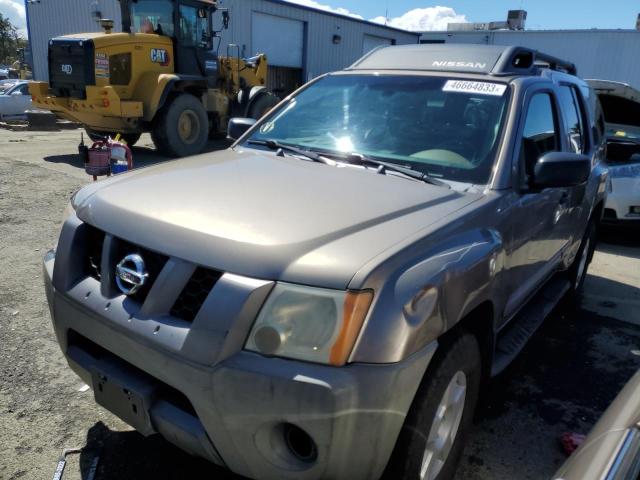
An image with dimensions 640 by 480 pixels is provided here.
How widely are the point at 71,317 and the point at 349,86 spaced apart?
2.14 m

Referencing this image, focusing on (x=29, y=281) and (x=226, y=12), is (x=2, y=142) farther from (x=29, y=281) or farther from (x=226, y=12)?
(x=29, y=281)

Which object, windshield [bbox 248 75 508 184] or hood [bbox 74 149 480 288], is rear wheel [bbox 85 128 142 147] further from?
hood [bbox 74 149 480 288]

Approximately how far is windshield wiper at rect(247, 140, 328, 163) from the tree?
6866cm

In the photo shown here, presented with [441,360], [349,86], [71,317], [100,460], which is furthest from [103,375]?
[349,86]

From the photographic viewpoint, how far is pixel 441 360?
1.93 meters

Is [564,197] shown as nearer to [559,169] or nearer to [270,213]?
[559,169]

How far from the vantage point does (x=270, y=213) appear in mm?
2010

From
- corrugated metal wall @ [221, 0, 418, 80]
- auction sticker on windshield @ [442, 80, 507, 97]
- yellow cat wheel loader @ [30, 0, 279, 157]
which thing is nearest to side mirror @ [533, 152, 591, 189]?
auction sticker on windshield @ [442, 80, 507, 97]

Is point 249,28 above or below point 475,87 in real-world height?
above

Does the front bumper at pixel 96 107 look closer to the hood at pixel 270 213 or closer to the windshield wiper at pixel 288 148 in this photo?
the windshield wiper at pixel 288 148

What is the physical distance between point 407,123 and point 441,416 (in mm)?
1617

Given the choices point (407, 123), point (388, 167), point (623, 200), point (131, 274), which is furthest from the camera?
point (623, 200)

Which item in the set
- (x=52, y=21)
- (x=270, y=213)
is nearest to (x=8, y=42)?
(x=52, y=21)

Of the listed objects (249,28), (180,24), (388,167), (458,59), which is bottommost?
(388,167)
